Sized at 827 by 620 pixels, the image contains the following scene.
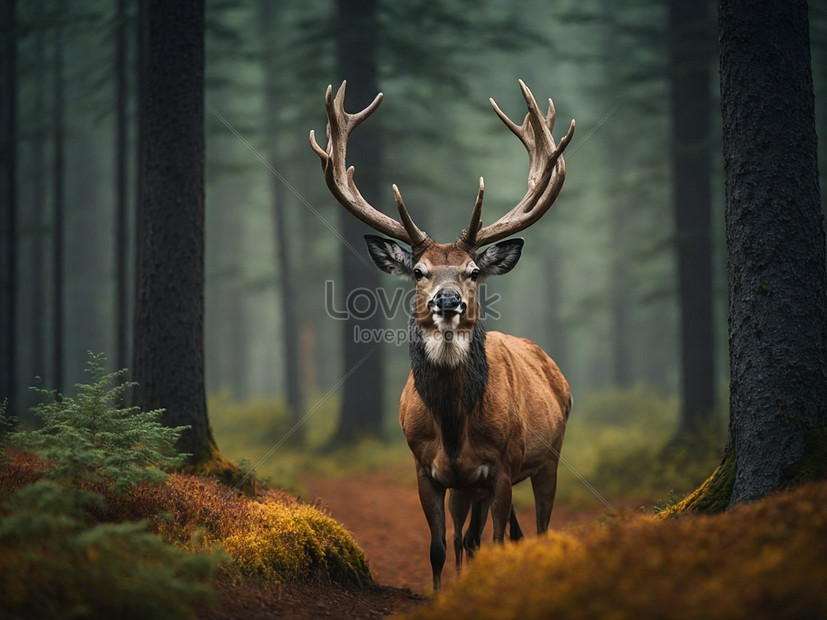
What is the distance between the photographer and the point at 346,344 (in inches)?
689

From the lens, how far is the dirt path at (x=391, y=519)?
876 centimetres

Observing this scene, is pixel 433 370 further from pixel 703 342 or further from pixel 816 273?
pixel 703 342

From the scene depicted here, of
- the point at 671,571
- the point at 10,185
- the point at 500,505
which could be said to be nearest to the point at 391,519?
the point at 500,505

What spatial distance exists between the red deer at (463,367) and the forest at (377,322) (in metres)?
0.51

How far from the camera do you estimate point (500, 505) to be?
6258mm

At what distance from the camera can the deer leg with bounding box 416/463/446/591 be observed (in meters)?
6.37

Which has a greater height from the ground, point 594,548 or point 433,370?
point 433,370

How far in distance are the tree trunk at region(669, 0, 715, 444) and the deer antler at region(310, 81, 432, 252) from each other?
29.6ft

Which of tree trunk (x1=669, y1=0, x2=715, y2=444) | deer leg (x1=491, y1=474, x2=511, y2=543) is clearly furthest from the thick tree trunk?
tree trunk (x1=669, y1=0, x2=715, y2=444)

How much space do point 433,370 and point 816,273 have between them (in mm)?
3418

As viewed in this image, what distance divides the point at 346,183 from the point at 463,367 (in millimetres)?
2512

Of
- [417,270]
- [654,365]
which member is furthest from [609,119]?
[417,270]

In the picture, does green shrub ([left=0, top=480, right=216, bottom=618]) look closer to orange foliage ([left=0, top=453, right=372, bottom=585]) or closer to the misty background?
orange foliage ([left=0, top=453, right=372, bottom=585])

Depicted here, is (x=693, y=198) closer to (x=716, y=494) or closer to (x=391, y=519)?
(x=391, y=519)
